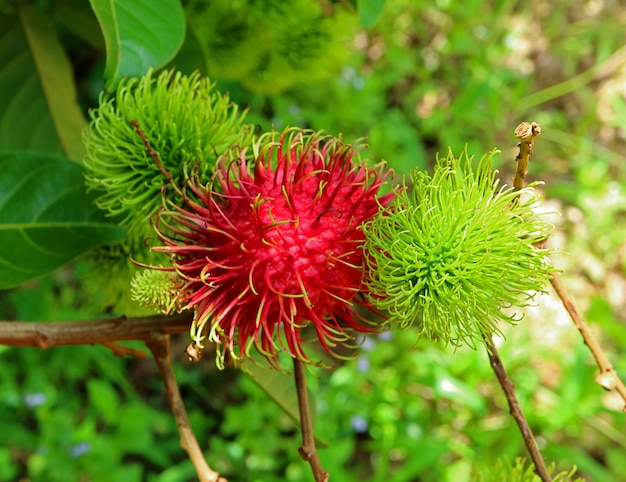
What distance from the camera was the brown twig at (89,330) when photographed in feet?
2.39

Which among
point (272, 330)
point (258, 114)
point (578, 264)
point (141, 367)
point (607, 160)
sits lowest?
point (141, 367)

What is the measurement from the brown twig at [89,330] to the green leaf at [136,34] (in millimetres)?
263

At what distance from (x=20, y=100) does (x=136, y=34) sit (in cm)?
49

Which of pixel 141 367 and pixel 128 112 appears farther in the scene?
pixel 141 367

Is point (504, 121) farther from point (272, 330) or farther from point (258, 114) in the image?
point (272, 330)

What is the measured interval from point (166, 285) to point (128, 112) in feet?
0.72

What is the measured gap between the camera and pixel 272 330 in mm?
681

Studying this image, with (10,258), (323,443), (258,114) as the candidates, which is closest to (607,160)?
(258,114)

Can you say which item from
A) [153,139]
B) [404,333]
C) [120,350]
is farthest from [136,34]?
[404,333]

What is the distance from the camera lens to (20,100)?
1151mm

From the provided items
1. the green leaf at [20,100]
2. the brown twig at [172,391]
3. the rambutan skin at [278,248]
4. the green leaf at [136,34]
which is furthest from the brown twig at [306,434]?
the green leaf at [20,100]

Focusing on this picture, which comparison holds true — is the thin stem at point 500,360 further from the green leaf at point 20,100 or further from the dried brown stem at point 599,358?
the green leaf at point 20,100

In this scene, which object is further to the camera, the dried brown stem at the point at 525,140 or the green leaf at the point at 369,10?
the green leaf at the point at 369,10

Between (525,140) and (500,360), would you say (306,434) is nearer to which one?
(500,360)
